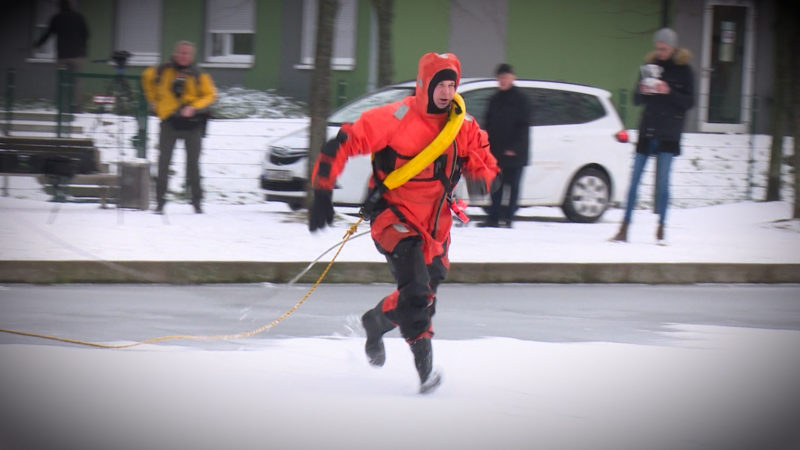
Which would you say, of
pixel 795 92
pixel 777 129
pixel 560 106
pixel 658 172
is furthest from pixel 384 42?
pixel 658 172

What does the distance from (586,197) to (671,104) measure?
2670 millimetres

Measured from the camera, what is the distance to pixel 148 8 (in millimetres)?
22859

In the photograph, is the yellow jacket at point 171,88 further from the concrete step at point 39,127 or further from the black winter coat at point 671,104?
the black winter coat at point 671,104

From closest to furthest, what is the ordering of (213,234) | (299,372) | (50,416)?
(50,416)
(299,372)
(213,234)

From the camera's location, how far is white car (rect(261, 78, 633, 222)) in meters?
12.8

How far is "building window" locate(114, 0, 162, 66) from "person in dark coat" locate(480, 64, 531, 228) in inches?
486

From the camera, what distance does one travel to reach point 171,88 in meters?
12.0

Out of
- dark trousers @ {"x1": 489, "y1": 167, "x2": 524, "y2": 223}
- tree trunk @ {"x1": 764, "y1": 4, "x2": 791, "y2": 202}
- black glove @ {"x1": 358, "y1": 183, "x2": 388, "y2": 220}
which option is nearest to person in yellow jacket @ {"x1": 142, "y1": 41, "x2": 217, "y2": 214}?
dark trousers @ {"x1": 489, "y1": 167, "x2": 524, "y2": 223}

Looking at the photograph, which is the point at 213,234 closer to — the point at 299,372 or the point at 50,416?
the point at 299,372

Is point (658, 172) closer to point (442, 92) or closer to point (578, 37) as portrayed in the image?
point (442, 92)

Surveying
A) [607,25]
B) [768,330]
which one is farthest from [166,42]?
[768,330]

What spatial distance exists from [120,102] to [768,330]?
29.2 ft

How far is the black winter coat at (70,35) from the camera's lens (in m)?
16.2

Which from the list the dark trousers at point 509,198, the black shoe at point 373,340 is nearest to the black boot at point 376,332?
the black shoe at point 373,340
